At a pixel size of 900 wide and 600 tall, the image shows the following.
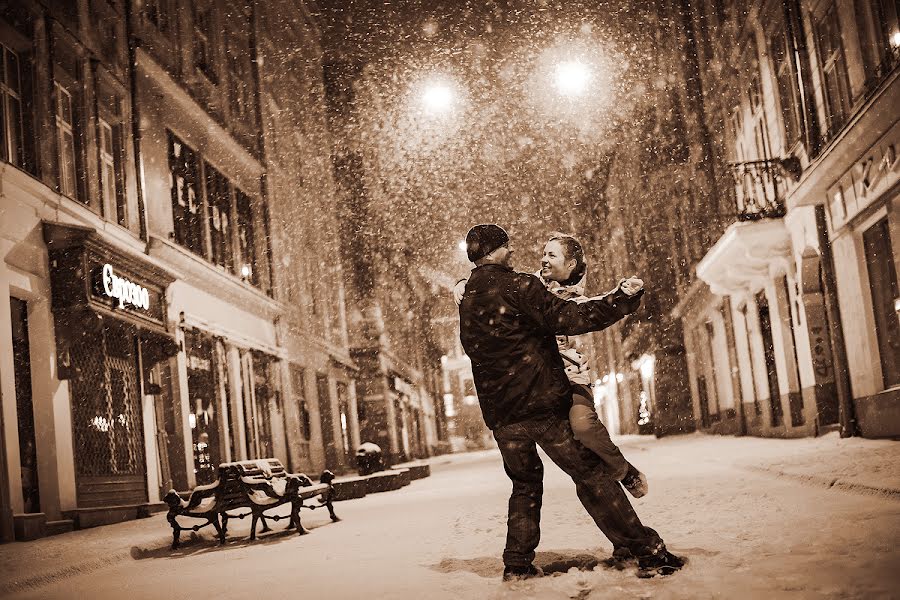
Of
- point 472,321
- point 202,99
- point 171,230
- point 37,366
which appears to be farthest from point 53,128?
point 472,321

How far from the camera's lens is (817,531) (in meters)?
5.38

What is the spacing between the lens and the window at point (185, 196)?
61.0 ft

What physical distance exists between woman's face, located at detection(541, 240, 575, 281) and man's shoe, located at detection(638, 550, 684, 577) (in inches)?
57.9

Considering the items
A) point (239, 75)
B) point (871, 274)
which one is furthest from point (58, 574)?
point (239, 75)

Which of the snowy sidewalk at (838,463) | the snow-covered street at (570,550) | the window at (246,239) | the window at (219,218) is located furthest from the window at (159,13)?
the snowy sidewalk at (838,463)

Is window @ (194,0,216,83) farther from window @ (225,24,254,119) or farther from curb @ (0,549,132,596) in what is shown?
curb @ (0,549,132,596)

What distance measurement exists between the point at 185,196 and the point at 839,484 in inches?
582

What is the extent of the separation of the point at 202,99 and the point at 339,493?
9.17 m

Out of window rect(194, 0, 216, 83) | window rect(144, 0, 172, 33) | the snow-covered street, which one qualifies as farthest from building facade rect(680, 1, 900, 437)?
window rect(194, 0, 216, 83)

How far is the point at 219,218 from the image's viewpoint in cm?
2150

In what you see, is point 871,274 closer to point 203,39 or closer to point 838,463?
point 838,463

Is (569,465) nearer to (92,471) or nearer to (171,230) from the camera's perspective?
(92,471)

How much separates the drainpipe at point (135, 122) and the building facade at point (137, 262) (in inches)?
1.4

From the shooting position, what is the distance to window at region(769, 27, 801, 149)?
15719 mm
